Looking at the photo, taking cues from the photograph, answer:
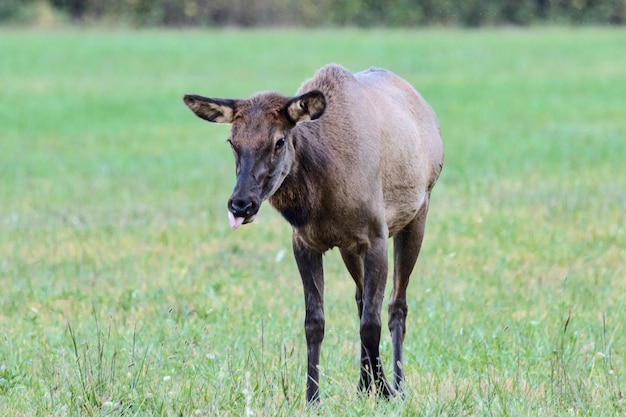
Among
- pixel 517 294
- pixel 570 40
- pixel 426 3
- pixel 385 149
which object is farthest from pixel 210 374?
pixel 426 3

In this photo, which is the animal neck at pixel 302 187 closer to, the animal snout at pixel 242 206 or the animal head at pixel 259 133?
the animal head at pixel 259 133

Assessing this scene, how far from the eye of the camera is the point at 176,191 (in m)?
16.0

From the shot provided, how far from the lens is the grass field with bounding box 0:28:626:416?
6219mm

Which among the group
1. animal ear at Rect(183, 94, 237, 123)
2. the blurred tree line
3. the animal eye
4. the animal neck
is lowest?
the blurred tree line

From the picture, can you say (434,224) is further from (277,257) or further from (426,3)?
(426,3)

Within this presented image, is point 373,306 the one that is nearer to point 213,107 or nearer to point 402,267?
point 402,267

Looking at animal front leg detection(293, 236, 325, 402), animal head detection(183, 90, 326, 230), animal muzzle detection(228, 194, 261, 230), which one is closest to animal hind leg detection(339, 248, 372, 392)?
animal front leg detection(293, 236, 325, 402)

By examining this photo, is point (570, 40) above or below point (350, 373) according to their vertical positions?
below

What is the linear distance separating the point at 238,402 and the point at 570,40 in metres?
39.4

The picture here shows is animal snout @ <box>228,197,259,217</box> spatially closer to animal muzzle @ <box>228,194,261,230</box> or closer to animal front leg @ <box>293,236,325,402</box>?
animal muzzle @ <box>228,194,261,230</box>

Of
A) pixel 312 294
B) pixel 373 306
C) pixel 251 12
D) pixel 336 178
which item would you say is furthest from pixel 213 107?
pixel 251 12

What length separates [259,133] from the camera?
616 cm

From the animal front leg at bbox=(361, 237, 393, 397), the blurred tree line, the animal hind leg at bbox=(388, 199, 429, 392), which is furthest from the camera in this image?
the blurred tree line

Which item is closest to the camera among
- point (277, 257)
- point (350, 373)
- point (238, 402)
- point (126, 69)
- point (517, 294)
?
point (238, 402)
